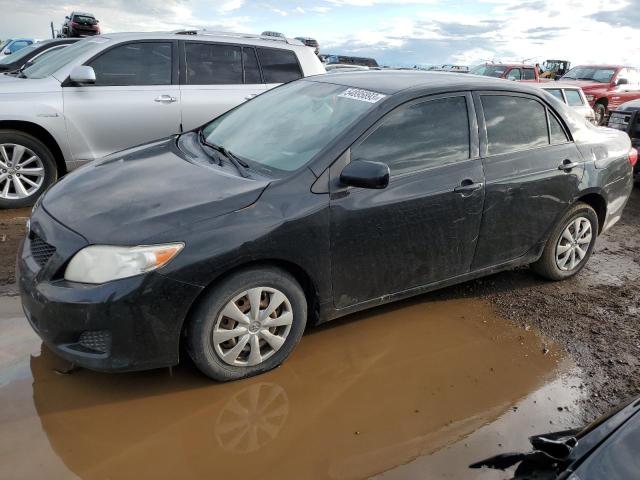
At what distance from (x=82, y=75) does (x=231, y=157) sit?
295 cm

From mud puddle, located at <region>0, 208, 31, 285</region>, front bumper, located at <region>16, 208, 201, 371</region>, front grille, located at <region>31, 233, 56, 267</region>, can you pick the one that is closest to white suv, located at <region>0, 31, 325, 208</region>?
mud puddle, located at <region>0, 208, 31, 285</region>

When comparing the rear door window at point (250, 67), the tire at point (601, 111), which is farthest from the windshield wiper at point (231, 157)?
the tire at point (601, 111)

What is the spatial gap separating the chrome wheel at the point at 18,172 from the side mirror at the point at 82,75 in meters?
0.88

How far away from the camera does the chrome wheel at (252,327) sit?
9.38ft

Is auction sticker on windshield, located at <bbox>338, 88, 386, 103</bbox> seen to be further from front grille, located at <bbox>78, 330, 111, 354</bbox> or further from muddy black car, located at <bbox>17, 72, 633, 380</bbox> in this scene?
front grille, located at <bbox>78, 330, 111, 354</bbox>

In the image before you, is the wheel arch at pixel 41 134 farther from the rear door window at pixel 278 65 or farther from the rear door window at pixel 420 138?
the rear door window at pixel 420 138

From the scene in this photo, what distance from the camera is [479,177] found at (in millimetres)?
3645

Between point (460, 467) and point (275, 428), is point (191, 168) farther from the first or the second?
point (460, 467)

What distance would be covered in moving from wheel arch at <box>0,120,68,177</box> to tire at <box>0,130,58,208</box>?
0.07 m

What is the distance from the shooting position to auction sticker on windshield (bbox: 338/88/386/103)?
342 centimetres

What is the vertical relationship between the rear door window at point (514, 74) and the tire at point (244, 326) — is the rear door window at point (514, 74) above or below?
above

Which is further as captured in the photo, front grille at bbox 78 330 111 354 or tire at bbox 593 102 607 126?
tire at bbox 593 102 607 126

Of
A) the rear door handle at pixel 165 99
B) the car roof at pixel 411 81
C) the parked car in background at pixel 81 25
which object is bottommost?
the rear door handle at pixel 165 99

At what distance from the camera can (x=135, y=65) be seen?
604 cm
